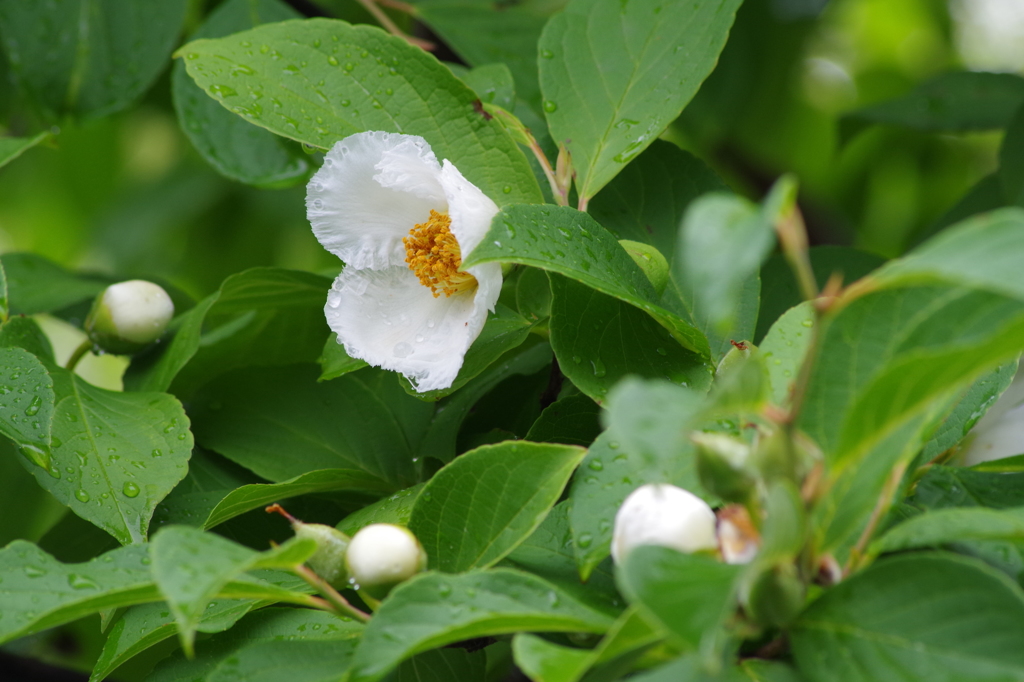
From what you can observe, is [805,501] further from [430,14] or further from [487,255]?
[430,14]

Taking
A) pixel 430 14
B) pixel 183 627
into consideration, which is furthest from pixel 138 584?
pixel 430 14

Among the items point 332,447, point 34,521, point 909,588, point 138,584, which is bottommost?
point 34,521

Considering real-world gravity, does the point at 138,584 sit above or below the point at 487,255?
below

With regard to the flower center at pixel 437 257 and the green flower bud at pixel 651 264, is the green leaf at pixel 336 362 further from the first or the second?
the green flower bud at pixel 651 264

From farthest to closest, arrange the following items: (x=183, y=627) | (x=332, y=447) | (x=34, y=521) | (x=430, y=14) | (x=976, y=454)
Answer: (x=430, y=14) < (x=34, y=521) < (x=332, y=447) < (x=976, y=454) < (x=183, y=627)

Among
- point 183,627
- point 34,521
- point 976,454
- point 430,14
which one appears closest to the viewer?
point 183,627

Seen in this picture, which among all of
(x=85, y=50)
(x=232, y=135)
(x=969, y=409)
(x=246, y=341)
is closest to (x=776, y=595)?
(x=969, y=409)

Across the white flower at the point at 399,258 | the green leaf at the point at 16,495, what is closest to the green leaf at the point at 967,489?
the white flower at the point at 399,258
